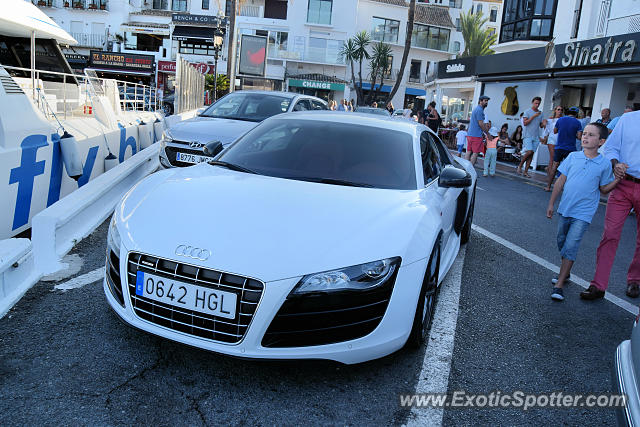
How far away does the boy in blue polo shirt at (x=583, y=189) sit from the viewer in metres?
4.50

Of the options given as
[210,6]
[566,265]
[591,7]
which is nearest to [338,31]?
[210,6]

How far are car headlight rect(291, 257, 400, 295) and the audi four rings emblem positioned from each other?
45 cm

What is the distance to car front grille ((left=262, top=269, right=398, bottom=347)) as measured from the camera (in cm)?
252

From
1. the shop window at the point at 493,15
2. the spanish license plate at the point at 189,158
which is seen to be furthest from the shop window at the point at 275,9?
the spanish license plate at the point at 189,158

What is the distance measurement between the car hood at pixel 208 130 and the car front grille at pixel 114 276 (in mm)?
4614

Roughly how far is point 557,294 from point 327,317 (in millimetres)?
2750

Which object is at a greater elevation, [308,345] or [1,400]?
[308,345]

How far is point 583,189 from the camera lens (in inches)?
177

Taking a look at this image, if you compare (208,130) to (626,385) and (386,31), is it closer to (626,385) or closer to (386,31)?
(626,385)

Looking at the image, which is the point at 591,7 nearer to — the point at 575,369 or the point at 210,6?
the point at 575,369

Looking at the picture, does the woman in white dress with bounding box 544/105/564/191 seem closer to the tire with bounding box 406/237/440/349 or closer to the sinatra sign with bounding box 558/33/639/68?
the sinatra sign with bounding box 558/33/639/68

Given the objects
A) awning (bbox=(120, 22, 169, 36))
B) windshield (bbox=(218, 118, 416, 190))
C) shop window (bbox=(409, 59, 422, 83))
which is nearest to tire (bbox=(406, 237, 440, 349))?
windshield (bbox=(218, 118, 416, 190))

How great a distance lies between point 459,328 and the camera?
12.1ft

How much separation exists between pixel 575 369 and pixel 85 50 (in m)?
54.7
